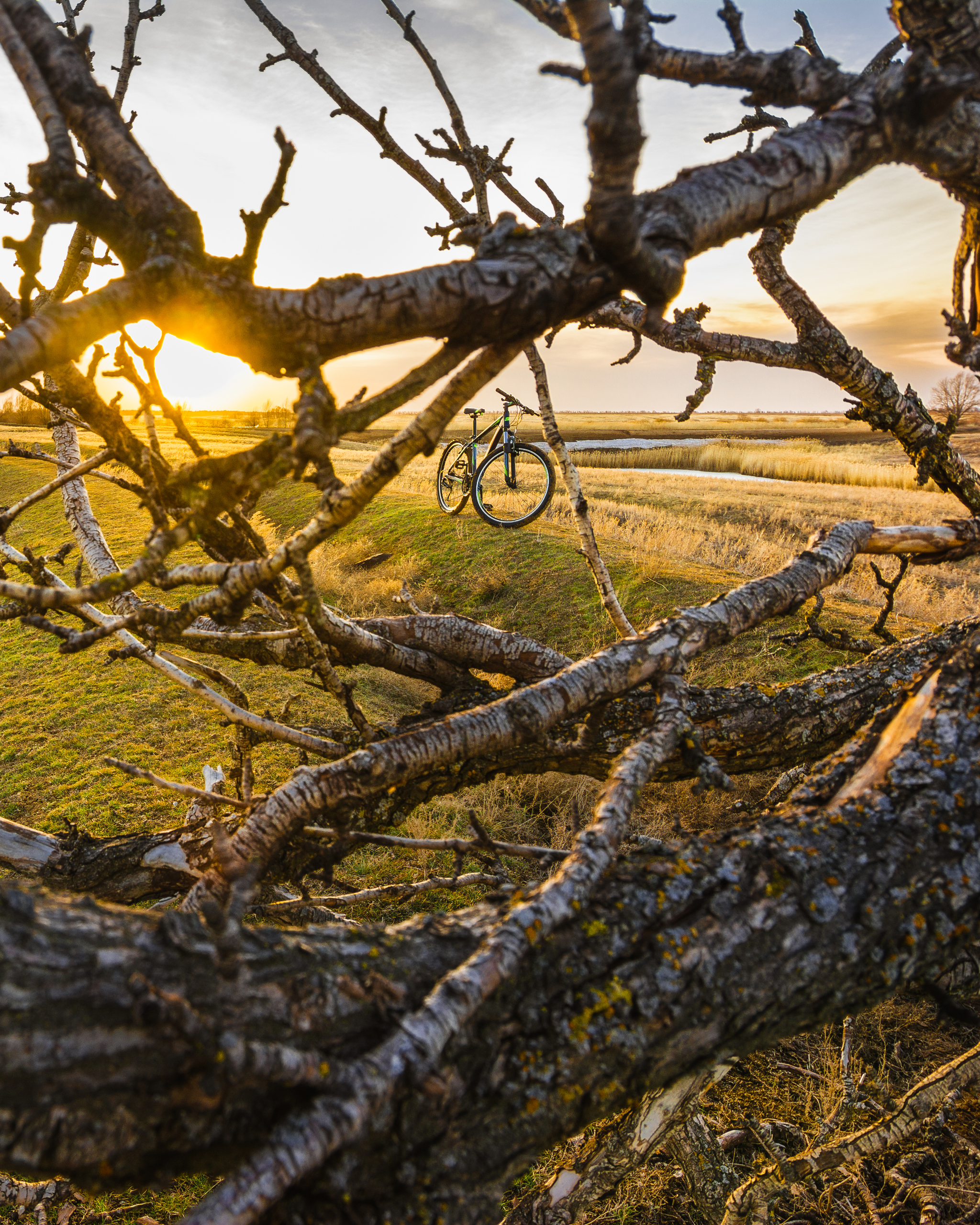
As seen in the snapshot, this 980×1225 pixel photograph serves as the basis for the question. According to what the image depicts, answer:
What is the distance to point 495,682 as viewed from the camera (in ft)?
30.4

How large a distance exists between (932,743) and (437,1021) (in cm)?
159

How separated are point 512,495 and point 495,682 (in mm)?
9781

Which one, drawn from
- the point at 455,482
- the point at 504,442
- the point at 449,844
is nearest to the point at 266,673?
the point at 504,442

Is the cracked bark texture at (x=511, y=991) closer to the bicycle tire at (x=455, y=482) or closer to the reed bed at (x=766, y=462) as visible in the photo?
the bicycle tire at (x=455, y=482)

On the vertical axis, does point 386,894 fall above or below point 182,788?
below

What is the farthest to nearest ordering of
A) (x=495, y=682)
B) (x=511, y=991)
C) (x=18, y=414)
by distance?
1. (x=18, y=414)
2. (x=495, y=682)
3. (x=511, y=991)

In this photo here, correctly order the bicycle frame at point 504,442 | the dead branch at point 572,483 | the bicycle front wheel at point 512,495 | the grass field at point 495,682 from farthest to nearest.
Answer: the bicycle frame at point 504,442, the bicycle front wheel at point 512,495, the grass field at point 495,682, the dead branch at point 572,483

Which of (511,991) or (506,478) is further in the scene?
(506,478)

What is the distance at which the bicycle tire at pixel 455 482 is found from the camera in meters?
15.1

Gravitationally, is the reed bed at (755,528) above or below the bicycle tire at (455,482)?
below

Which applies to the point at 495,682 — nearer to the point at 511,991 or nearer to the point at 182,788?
the point at 182,788

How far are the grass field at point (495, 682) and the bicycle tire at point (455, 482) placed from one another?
0.36 meters

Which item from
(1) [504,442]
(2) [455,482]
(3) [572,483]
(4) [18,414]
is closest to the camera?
(3) [572,483]

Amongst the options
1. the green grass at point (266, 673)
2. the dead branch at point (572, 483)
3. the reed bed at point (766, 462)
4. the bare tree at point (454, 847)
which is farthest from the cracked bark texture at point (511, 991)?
the reed bed at point (766, 462)
